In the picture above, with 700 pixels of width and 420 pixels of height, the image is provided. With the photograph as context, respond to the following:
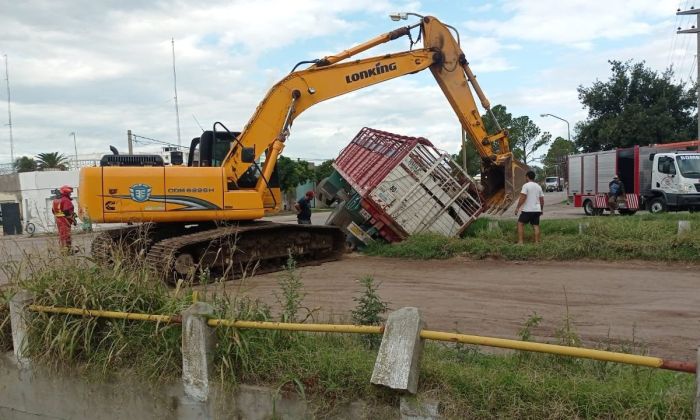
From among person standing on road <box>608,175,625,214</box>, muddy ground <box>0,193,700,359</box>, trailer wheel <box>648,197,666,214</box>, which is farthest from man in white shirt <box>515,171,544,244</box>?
person standing on road <box>608,175,625,214</box>

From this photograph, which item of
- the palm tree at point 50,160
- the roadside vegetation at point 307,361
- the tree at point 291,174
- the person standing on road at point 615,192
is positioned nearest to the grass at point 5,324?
the roadside vegetation at point 307,361

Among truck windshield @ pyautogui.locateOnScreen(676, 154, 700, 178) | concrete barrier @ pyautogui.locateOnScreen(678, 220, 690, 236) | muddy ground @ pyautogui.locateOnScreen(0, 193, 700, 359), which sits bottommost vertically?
muddy ground @ pyautogui.locateOnScreen(0, 193, 700, 359)

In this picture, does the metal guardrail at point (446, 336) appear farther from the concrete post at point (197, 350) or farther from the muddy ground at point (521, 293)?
the muddy ground at point (521, 293)

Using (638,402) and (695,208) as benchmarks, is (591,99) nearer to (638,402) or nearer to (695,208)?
(695,208)

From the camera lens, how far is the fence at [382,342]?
3529 mm

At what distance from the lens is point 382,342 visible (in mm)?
4160

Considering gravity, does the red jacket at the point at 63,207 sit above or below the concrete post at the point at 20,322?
above

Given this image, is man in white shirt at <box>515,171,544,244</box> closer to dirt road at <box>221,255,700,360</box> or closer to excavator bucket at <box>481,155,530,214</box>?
excavator bucket at <box>481,155,530,214</box>

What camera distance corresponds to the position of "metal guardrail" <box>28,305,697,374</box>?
3355mm

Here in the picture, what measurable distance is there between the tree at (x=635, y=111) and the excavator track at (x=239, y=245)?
31.7 meters

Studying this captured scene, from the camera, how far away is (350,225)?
588 inches

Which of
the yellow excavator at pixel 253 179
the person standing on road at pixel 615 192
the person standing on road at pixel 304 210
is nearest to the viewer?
the yellow excavator at pixel 253 179

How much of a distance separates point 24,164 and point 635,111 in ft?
231

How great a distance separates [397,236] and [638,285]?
19.6ft
